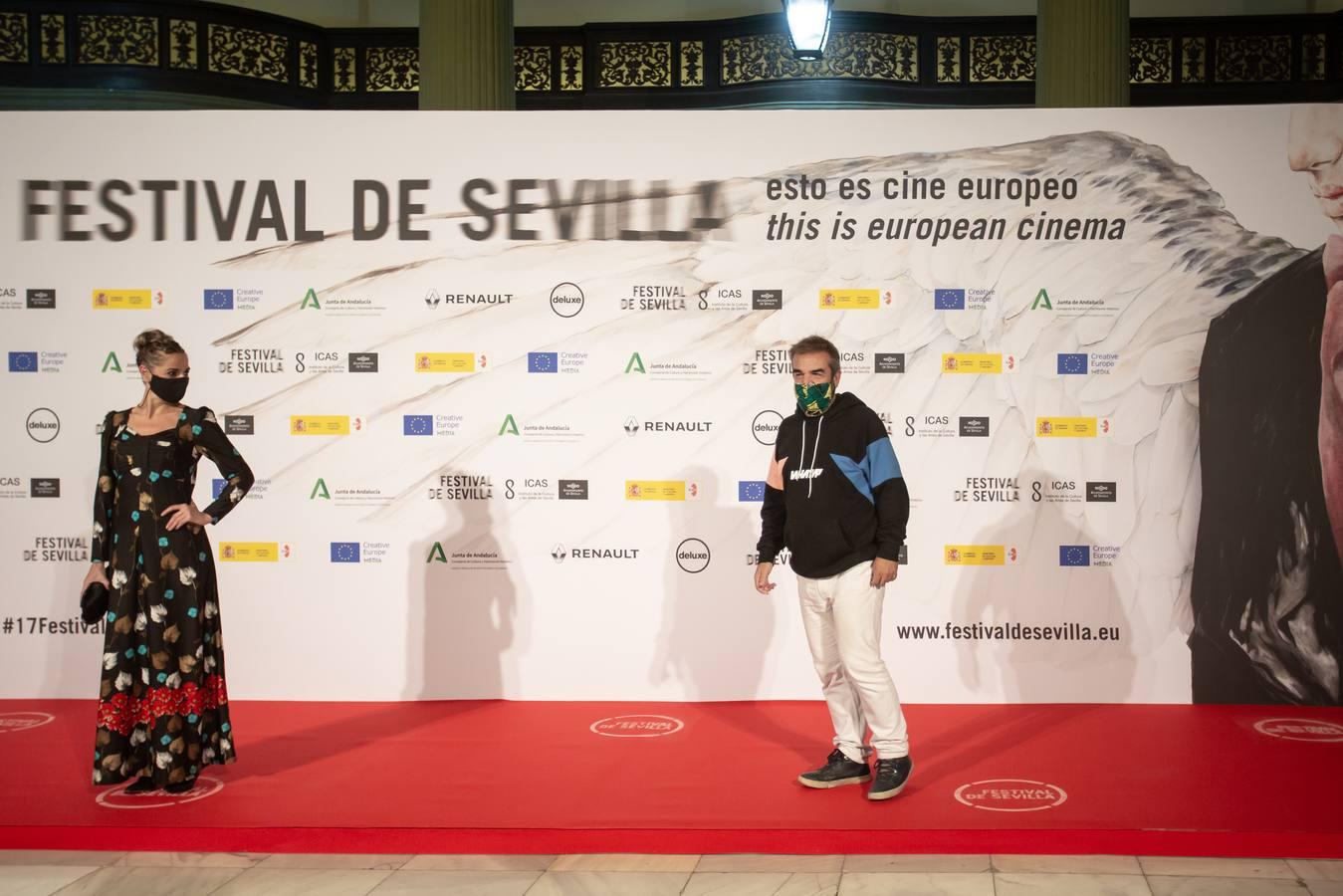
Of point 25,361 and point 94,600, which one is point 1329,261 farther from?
point 25,361

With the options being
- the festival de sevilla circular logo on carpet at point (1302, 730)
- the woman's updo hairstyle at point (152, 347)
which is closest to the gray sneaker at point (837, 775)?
the festival de sevilla circular logo on carpet at point (1302, 730)

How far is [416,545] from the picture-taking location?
5000mm

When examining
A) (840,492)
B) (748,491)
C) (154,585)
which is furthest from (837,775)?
(154,585)

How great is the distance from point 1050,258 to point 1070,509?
Answer: 1079mm

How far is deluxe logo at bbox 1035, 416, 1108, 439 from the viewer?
193 inches

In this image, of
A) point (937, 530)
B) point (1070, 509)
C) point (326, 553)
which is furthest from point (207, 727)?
point (1070, 509)

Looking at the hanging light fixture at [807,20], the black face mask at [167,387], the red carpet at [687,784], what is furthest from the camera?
Answer: the hanging light fixture at [807,20]

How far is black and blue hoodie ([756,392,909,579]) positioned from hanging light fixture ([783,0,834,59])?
144 centimetres

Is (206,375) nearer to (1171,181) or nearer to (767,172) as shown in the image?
(767,172)

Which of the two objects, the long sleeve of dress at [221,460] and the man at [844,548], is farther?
the long sleeve of dress at [221,460]

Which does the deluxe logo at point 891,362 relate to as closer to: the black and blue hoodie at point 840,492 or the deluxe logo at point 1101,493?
the deluxe logo at point 1101,493

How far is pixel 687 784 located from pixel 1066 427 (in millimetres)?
2313

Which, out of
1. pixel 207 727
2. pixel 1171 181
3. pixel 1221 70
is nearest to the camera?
pixel 207 727

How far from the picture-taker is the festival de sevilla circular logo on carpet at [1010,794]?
3.55 m
